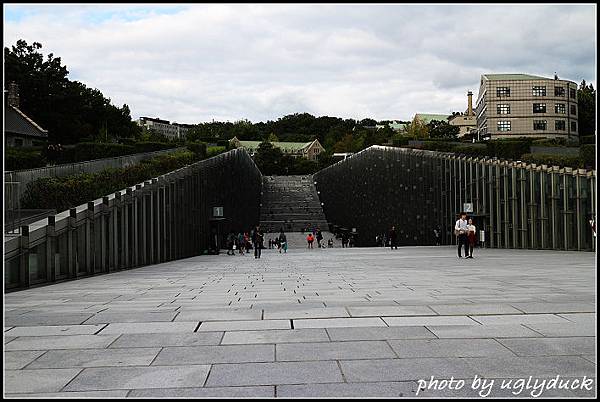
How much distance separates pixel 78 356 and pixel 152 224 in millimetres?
23671

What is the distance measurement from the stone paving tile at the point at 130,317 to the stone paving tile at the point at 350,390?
4364 mm

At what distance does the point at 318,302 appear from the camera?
11.2 meters

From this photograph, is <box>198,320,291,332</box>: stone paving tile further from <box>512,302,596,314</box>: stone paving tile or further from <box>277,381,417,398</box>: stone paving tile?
<box>512,302,596,314</box>: stone paving tile

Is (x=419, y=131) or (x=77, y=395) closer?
(x=77, y=395)

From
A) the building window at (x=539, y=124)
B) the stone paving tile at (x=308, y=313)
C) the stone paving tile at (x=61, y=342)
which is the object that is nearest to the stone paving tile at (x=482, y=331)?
the stone paving tile at (x=308, y=313)

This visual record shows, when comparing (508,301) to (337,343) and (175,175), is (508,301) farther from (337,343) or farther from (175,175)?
(175,175)

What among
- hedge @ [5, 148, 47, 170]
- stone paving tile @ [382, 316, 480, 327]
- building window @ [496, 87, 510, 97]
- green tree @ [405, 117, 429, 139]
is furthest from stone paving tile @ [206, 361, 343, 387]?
green tree @ [405, 117, 429, 139]

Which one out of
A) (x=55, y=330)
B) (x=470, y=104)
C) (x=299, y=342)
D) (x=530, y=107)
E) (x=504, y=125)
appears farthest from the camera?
(x=470, y=104)

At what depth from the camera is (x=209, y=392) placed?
A: 5.41 metres

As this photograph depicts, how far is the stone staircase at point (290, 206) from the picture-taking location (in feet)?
297

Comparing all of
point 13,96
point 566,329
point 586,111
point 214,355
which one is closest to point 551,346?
point 566,329

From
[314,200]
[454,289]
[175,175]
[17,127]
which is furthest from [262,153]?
[454,289]

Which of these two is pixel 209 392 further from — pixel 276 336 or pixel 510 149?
pixel 510 149

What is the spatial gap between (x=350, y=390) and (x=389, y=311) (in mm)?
4509
